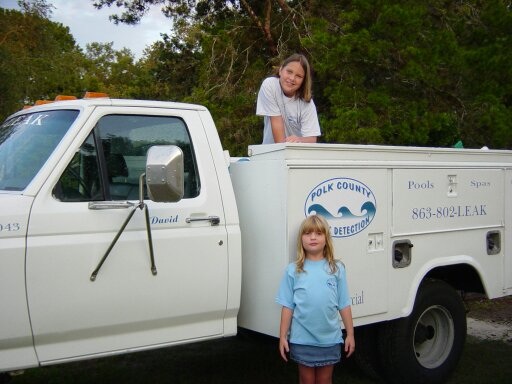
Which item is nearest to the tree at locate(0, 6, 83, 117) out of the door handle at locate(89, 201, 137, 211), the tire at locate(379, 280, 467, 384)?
the tire at locate(379, 280, 467, 384)

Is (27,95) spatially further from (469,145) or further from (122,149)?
(122,149)

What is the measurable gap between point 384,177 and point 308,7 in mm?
10743

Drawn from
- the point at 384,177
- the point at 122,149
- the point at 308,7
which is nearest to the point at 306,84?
the point at 384,177

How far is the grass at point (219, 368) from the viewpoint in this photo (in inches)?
192

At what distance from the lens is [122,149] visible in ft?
11.8

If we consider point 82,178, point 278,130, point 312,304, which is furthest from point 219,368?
point 82,178

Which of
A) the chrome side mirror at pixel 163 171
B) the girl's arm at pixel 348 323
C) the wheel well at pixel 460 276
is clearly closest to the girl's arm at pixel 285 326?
the girl's arm at pixel 348 323

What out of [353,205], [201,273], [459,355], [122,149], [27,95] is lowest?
[459,355]

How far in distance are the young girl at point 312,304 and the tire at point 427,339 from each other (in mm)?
1011

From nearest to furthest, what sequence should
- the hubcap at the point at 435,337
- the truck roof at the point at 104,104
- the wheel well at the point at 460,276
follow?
the truck roof at the point at 104,104 < the hubcap at the point at 435,337 < the wheel well at the point at 460,276

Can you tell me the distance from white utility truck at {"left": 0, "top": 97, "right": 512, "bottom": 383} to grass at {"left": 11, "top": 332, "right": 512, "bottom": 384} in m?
0.49

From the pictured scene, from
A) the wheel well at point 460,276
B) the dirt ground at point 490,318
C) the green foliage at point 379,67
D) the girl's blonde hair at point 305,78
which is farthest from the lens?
the green foliage at point 379,67

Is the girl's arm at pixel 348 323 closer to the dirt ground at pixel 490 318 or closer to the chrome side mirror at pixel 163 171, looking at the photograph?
the chrome side mirror at pixel 163 171

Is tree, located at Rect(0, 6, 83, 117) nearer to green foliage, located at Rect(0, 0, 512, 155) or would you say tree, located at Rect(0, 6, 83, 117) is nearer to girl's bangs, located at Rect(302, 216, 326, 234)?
green foliage, located at Rect(0, 0, 512, 155)
